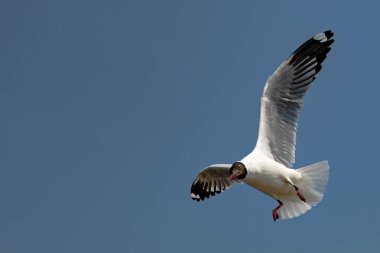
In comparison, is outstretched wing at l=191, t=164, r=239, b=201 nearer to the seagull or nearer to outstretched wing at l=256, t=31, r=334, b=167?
the seagull

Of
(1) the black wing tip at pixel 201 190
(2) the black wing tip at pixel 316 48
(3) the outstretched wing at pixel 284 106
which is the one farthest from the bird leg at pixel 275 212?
(2) the black wing tip at pixel 316 48

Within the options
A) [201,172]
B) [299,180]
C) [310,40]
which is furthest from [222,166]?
[310,40]

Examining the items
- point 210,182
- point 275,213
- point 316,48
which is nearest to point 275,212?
point 275,213

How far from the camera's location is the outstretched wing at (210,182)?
25.5 ft

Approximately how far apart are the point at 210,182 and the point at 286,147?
55.4 inches

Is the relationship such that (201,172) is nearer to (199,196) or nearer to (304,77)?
(199,196)

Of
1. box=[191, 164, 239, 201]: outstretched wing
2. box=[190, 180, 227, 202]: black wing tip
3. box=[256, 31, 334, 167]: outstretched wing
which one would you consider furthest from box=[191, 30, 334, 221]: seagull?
box=[190, 180, 227, 202]: black wing tip

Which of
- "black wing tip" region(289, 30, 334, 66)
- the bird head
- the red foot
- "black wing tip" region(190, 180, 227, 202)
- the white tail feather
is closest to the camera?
the bird head

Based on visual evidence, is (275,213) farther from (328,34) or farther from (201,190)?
(328,34)

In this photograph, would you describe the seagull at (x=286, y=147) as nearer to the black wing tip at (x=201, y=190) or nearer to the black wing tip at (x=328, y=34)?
the black wing tip at (x=328, y=34)

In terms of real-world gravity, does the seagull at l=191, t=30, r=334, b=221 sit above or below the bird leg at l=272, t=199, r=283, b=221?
above

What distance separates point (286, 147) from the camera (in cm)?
701

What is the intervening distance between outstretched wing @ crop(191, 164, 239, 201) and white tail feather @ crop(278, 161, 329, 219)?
0.99 m

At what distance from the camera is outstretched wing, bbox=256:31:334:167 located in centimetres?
689
